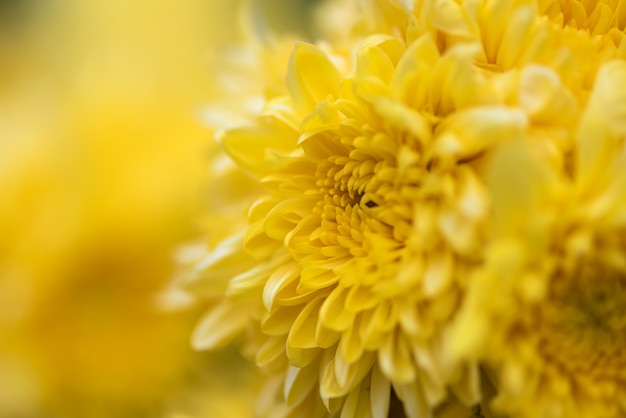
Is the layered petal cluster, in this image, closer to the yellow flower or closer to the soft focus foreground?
the yellow flower

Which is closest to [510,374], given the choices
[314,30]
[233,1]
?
[314,30]

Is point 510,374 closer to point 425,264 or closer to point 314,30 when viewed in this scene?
point 425,264

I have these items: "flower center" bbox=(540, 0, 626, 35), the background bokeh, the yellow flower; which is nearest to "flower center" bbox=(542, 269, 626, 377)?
the yellow flower

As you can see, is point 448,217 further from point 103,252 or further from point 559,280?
point 103,252

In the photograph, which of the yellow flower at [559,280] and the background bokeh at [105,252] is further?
the background bokeh at [105,252]

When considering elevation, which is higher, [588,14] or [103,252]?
[588,14]

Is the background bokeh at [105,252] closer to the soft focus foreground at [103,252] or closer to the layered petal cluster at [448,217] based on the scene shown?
the soft focus foreground at [103,252]

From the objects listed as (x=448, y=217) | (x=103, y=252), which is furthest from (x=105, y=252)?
(x=448, y=217)

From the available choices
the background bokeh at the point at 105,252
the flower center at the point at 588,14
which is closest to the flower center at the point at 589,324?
the flower center at the point at 588,14
